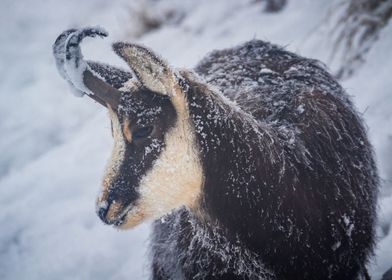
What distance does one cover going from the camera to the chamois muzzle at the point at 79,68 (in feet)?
6.16

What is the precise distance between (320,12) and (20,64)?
6.38 m

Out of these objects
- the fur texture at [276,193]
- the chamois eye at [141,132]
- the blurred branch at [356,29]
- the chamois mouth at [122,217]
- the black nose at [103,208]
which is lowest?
the fur texture at [276,193]

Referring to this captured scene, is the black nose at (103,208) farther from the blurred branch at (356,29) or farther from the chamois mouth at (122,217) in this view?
the blurred branch at (356,29)

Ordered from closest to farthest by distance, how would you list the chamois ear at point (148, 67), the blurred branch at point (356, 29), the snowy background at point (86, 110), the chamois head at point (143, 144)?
1. the chamois ear at point (148, 67)
2. the chamois head at point (143, 144)
3. the snowy background at point (86, 110)
4. the blurred branch at point (356, 29)

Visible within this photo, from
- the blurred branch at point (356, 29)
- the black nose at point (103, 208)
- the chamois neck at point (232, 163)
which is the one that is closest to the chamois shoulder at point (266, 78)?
the chamois neck at point (232, 163)

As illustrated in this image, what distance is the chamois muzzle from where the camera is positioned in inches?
73.9

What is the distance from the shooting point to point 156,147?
210 cm

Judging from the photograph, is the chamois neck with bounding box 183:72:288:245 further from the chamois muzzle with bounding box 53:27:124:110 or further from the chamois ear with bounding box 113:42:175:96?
the chamois muzzle with bounding box 53:27:124:110

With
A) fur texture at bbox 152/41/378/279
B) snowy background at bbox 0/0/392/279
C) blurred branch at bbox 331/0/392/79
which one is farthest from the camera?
blurred branch at bbox 331/0/392/79

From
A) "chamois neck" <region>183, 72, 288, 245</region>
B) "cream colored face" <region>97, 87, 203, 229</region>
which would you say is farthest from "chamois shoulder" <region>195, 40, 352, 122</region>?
"cream colored face" <region>97, 87, 203, 229</region>

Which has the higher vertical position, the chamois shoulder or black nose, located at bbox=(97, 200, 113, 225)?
the chamois shoulder

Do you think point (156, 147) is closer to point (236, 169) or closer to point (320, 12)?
point (236, 169)

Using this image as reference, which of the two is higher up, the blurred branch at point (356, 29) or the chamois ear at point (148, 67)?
the blurred branch at point (356, 29)

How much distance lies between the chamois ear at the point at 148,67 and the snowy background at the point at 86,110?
3.62 feet
